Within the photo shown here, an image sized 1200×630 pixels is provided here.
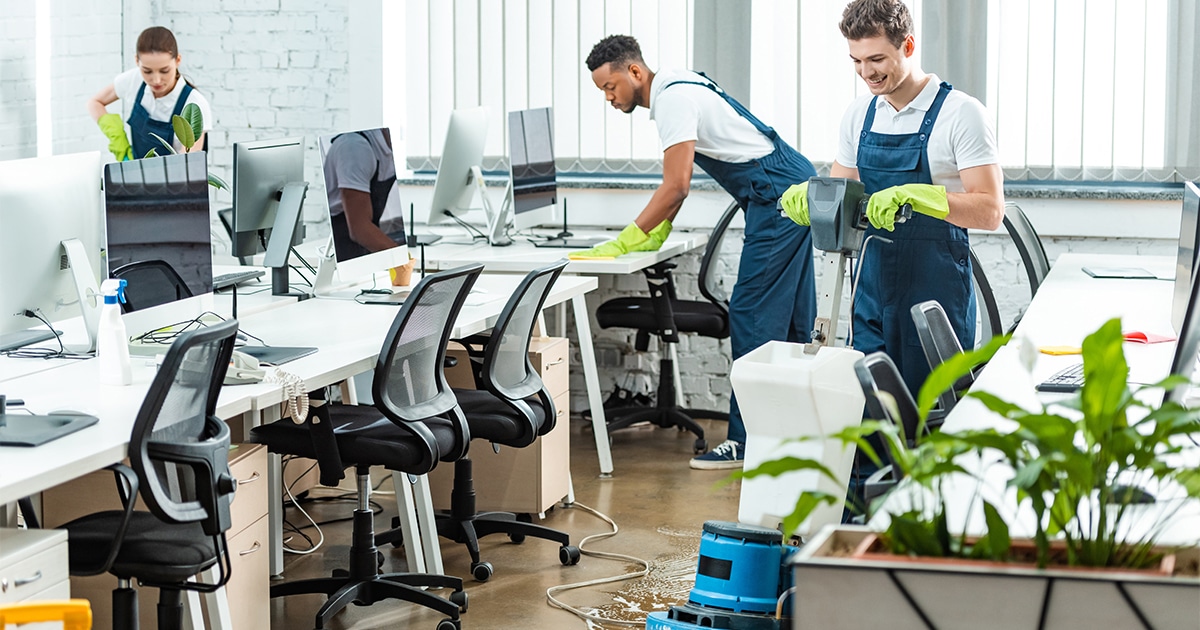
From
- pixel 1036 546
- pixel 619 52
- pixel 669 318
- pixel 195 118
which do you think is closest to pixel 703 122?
pixel 619 52

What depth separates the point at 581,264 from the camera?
191 inches

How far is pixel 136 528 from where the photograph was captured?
8.41ft

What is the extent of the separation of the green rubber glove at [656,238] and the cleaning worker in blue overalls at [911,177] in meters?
1.40

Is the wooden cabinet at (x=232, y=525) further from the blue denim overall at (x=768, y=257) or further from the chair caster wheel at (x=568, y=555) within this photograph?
the blue denim overall at (x=768, y=257)

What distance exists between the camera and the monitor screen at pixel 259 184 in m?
3.85

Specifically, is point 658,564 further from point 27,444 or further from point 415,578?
point 27,444

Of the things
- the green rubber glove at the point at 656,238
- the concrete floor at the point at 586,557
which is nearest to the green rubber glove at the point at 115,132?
the concrete floor at the point at 586,557

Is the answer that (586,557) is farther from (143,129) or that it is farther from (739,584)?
(143,129)

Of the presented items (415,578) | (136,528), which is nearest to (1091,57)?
(415,578)

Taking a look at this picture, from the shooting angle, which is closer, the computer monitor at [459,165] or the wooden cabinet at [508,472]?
the wooden cabinet at [508,472]

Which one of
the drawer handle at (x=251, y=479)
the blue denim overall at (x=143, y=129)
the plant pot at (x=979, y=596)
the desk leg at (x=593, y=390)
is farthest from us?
the blue denim overall at (x=143, y=129)

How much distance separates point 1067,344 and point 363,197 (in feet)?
6.34

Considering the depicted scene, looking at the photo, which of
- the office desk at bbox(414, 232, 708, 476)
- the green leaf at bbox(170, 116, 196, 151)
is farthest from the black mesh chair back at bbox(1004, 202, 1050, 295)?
the green leaf at bbox(170, 116, 196, 151)

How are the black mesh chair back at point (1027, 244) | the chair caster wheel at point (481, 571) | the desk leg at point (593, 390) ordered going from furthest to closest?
1. the desk leg at point (593, 390)
2. the black mesh chair back at point (1027, 244)
3. the chair caster wheel at point (481, 571)
